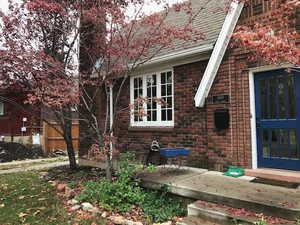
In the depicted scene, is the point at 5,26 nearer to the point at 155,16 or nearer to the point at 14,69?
the point at 14,69

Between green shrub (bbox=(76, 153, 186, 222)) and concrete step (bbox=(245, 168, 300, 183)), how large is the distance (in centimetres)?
188

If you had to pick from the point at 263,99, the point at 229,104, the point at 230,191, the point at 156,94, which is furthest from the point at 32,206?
the point at 263,99

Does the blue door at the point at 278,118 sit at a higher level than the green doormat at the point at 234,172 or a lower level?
higher

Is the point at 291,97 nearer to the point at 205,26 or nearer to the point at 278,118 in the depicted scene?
the point at 278,118

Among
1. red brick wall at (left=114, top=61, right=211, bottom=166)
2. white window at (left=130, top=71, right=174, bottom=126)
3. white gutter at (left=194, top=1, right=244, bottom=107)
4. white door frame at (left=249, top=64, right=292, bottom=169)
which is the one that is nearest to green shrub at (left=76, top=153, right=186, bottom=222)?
red brick wall at (left=114, top=61, right=211, bottom=166)

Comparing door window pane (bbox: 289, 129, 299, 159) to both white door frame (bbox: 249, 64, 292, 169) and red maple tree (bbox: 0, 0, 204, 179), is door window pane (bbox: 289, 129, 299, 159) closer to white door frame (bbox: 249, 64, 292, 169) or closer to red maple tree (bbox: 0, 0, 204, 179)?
white door frame (bbox: 249, 64, 292, 169)

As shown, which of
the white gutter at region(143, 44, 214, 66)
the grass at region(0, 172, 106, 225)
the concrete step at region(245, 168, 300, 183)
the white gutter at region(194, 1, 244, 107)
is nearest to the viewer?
the grass at region(0, 172, 106, 225)

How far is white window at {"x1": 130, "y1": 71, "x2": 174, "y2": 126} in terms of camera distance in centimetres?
735

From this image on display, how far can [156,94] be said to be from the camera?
7.67 meters

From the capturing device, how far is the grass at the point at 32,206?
13.4 feet

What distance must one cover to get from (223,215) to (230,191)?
2.24ft

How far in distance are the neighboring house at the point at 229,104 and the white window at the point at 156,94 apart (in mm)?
98

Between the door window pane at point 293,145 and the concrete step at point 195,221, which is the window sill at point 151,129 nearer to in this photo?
the door window pane at point 293,145

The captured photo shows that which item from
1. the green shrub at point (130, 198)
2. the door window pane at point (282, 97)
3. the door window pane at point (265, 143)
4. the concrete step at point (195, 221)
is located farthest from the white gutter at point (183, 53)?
the concrete step at point (195, 221)
